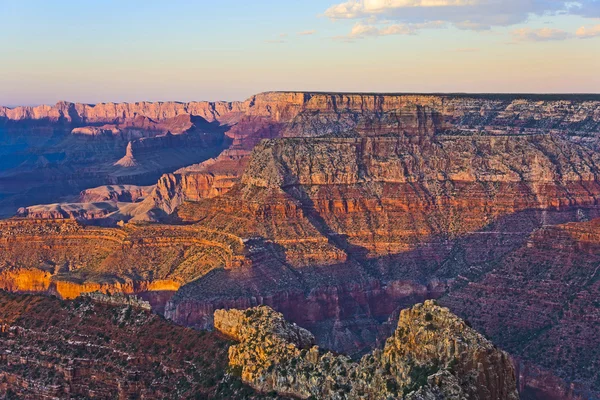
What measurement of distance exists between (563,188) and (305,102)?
86.1 m

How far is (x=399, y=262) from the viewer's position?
109 meters

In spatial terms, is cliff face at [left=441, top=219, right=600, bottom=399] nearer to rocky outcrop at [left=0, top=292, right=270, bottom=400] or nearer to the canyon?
the canyon

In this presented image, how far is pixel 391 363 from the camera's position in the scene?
104 feet

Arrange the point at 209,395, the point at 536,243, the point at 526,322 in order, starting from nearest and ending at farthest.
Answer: the point at 209,395
the point at 526,322
the point at 536,243

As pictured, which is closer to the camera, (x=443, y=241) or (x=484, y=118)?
(x=443, y=241)

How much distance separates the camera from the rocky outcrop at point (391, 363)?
28562mm

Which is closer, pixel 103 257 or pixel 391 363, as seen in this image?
pixel 391 363

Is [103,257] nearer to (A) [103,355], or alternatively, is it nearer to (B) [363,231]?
Result: (B) [363,231]

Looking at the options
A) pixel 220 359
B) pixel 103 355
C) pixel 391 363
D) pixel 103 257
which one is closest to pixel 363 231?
pixel 103 257

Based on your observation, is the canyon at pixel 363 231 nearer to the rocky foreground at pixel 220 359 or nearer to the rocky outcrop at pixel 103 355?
Result: the rocky outcrop at pixel 103 355

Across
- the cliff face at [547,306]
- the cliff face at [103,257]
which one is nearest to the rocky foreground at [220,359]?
the cliff face at [547,306]

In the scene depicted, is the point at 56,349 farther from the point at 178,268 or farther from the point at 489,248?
the point at 489,248

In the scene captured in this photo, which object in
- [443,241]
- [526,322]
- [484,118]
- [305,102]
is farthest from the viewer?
[305,102]

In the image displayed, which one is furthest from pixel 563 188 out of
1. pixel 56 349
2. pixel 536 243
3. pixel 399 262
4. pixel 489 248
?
pixel 56 349
